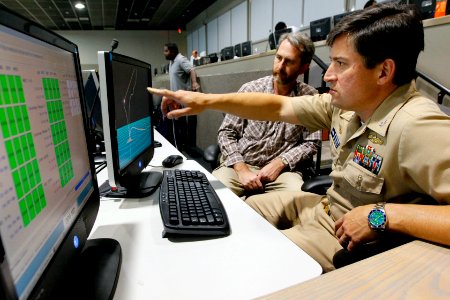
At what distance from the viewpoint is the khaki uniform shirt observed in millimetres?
685

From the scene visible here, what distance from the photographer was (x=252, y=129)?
1780 mm

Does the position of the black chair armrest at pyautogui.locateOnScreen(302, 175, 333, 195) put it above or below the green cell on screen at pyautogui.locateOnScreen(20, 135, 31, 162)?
below

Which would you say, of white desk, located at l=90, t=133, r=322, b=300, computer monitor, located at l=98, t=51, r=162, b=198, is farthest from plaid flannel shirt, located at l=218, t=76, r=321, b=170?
white desk, located at l=90, t=133, r=322, b=300

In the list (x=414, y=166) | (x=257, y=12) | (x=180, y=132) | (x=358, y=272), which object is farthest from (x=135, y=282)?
(x=257, y=12)

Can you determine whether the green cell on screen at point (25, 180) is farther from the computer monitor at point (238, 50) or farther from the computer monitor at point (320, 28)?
the computer monitor at point (238, 50)

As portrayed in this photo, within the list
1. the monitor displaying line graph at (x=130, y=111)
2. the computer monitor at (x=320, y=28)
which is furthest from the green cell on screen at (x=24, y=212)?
the computer monitor at (x=320, y=28)

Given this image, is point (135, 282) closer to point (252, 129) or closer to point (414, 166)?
point (414, 166)

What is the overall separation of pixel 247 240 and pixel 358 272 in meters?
0.28

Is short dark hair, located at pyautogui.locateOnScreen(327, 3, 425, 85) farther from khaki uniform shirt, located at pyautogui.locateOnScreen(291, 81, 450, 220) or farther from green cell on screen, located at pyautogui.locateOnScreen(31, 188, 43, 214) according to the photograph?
green cell on screen, located at pyautogui.locateOnScreen(31, 188, 43, 214)

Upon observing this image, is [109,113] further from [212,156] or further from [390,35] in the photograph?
[212,156]

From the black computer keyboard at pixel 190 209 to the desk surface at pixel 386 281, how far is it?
314mm

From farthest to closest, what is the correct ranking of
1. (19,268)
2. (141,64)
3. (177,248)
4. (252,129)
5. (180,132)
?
(180,132)
(252,129)
(141,64)
(177,248)
(19,268)

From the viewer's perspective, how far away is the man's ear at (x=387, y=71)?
85 centimetres

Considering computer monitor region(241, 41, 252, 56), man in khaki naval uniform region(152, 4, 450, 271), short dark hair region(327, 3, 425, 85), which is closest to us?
man in khaki naval uniform region(152, 4, 450, 271)
